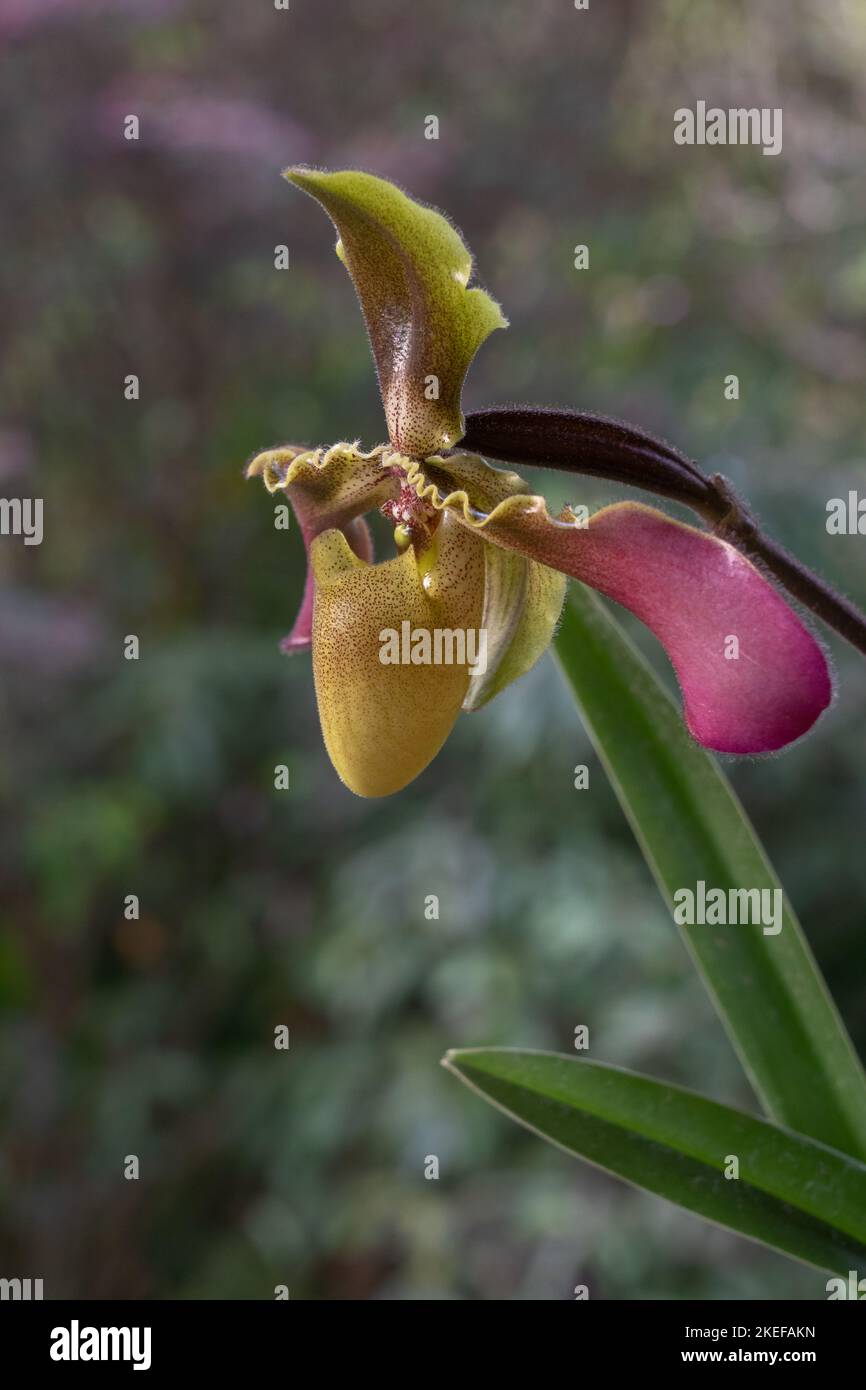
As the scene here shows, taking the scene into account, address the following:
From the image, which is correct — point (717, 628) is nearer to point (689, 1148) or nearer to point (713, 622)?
point (713, 622)

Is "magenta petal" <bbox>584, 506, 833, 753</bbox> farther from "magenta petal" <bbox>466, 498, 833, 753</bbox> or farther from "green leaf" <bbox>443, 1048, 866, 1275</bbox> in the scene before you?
"green leaf" <bbox>443, 1048, 866, 1275</bbox>

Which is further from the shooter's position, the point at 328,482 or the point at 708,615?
the point at 328,482

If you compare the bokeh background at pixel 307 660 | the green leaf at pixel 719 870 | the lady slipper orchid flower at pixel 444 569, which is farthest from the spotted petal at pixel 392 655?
the bokeh background at pixel 307 660

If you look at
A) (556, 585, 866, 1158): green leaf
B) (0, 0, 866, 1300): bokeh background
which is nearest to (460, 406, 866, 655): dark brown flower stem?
(556, 585, 866, 1158): green leaf

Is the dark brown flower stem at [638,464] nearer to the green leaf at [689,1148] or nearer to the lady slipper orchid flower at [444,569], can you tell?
the lady slipper orchid flower at [444,569]

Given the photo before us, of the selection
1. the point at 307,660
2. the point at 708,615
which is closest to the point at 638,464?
the point at 708,615

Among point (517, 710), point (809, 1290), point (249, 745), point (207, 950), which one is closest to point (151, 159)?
point (249, 745)

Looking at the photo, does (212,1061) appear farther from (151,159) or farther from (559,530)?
(559,530)
